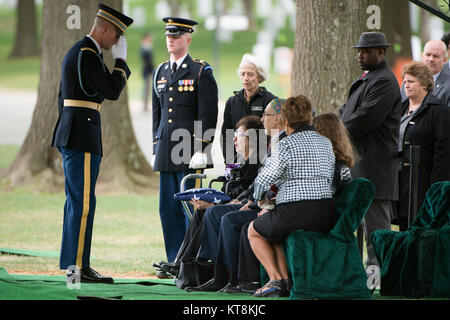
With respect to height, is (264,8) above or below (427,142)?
above

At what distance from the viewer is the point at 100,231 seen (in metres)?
10.2

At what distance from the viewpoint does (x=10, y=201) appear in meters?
11.9

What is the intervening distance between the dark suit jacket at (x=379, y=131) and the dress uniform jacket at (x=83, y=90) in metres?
1.83

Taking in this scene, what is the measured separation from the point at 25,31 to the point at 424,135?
29098 millimetres

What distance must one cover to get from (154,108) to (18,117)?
17.6m

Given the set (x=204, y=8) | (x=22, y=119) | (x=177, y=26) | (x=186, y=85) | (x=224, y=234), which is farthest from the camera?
(x=204, y=8)

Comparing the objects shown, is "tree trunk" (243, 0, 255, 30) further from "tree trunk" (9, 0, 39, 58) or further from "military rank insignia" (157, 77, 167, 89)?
"military rank insignia" (157, 77, 167, 89)

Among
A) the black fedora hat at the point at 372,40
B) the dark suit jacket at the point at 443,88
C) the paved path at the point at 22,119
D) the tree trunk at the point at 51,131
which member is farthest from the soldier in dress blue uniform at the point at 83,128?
the paved path at the point at 22,119

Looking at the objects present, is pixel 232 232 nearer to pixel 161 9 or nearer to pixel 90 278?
pixel 90 278

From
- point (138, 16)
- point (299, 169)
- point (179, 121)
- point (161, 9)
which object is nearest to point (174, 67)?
point (179, 121)

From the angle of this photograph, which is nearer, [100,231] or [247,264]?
[247,264]

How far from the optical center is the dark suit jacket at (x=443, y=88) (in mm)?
7438

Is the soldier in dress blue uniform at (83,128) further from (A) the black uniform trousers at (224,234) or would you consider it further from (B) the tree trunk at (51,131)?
(B) the tree trunk at (51,131)

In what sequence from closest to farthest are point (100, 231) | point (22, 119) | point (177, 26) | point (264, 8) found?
point (177, 26) → point (100, 231) → point (22, 119) → point (264, 8)
